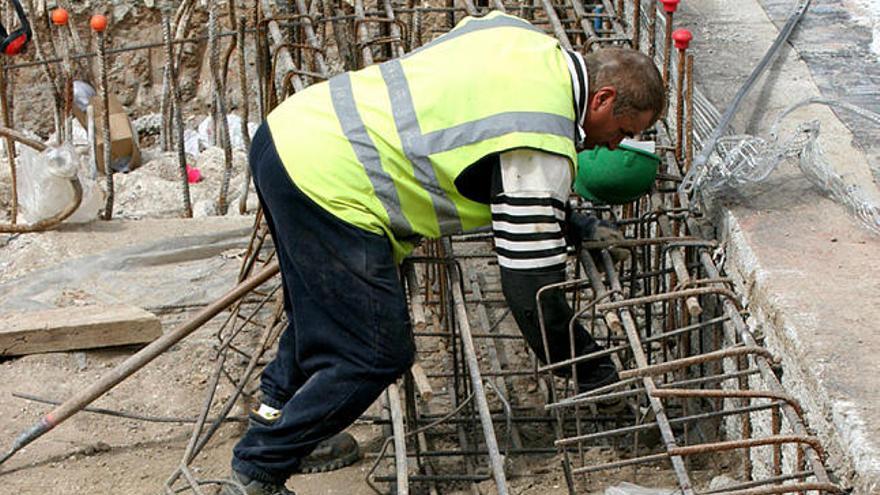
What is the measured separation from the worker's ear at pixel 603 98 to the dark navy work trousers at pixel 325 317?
2.21ft

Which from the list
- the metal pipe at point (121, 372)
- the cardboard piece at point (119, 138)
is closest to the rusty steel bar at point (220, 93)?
the cardboard piece at point (119, 138)

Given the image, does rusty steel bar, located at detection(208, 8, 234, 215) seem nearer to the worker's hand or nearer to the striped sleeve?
the worker's hand

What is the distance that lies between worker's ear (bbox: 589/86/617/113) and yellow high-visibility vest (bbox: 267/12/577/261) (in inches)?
3.7

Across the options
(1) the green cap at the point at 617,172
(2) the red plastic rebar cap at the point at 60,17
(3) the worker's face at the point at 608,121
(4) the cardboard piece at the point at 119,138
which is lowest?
(4) the cardboard piece at the point at 119,138

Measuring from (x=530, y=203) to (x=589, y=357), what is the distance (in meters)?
0.51

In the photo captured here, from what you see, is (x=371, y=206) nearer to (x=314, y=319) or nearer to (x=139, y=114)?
(x=314, y=319)

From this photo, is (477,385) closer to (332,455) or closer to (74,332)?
(332,455)

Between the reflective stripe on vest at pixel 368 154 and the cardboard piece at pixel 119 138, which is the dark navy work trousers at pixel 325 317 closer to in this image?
the reflective stripe on vest at pixel 368 154

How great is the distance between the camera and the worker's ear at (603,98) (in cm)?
337

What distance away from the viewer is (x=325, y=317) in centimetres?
357

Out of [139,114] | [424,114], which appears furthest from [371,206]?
[139,114]

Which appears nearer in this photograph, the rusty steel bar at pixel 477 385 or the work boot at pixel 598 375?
the rusty steel bar at pixel 477 385

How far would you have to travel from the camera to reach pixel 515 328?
528 centimetres

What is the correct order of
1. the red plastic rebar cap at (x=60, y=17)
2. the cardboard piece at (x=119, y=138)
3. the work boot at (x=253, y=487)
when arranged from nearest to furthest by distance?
the work boot at (x=253, y=487)
the red plastic rebar cap at (x=60, y=17)
the cardboard piece at (x=119, y=138)
